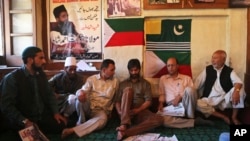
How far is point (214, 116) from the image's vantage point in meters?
3.82

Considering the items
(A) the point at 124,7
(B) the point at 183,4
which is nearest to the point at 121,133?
(A) the point at 124,7

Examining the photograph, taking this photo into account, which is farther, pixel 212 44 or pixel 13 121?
pixel 212 44

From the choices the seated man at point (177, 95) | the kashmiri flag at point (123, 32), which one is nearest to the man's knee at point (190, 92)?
the seated man at point (177, 95)

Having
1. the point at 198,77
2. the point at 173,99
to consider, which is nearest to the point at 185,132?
the point at 173,99

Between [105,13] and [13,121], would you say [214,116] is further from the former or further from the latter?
[13,121]

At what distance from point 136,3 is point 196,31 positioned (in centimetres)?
97

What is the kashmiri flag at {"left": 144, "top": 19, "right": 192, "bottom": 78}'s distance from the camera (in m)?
4.25

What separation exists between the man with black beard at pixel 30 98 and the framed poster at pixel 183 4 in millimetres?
1871

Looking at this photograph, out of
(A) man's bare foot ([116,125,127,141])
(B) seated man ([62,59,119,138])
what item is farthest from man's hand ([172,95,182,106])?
(A) man's bare foot ([116,125,127,141])

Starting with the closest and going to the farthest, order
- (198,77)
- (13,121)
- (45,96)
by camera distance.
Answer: (13,121) < (45,96) < (198,77)

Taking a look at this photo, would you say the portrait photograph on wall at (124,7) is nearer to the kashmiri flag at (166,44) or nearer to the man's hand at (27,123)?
the kashmiri flag at (166,44)

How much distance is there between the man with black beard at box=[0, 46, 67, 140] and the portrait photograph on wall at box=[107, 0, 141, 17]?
5.28ft

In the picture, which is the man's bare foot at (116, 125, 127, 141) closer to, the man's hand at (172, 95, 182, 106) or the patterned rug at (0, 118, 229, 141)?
the patterned rug at (0, 118, 229, 141)

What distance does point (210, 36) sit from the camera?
4.23 m
